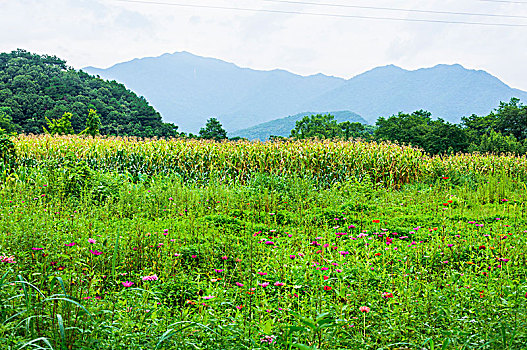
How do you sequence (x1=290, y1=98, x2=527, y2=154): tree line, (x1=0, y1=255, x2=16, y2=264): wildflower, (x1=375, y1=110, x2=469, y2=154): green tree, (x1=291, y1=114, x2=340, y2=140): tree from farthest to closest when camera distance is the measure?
(x1=291, y1=114, x2=340, y2=140): tree < (x1=375, y1=110, x2=469, y2=154): green tree < (x1=290, y1=98, x2=527, y2=154): tree line < (x1=0, y1=255, x2=16, y2=264): wildflower

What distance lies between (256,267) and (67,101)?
38059mm

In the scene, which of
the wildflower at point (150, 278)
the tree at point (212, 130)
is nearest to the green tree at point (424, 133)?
the tree at point (212, 130)

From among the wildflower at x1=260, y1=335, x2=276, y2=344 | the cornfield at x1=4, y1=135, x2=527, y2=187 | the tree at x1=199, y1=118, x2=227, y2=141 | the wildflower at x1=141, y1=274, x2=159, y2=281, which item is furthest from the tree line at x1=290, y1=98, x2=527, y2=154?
the wildflower at x1=260, y1=335, x2=276, y2=344

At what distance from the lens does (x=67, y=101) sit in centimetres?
3528

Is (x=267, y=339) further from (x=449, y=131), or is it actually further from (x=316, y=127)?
(x=316, y=127)

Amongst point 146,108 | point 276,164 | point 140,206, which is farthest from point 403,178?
point 146,108

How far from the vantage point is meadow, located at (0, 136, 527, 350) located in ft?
6.69

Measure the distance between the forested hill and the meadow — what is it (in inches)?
1068

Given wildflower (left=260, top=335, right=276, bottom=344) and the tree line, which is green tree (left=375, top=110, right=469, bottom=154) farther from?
wildflower (left=260, top=335, right=276, bottom=344)

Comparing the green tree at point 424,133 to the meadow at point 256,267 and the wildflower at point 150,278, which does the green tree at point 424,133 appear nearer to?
the meadow at point 256,267

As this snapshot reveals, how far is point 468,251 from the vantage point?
3.95 metres

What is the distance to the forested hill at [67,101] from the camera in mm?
32438

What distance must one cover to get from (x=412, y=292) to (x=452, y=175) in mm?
8079

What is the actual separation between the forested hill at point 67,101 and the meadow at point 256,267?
89.0 ft
